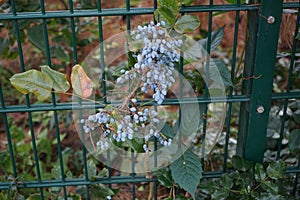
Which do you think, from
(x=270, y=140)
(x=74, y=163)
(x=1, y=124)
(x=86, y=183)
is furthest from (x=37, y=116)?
(x=270, y=140)

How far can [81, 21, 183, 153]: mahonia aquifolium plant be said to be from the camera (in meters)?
1.50

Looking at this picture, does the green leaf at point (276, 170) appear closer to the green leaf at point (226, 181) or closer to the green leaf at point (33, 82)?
the green leaf at point (226, 181)

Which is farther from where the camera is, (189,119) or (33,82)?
(189,119)

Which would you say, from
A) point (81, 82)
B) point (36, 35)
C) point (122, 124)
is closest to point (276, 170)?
point (122, 124)

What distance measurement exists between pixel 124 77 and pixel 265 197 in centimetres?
70

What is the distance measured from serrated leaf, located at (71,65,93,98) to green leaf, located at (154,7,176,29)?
0.99 ft

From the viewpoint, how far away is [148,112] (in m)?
1.66

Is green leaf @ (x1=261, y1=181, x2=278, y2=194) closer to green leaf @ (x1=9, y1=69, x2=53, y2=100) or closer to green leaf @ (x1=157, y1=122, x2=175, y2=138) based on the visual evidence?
green leaf @ (x1=157, y1=122, x2=175, y2=138)

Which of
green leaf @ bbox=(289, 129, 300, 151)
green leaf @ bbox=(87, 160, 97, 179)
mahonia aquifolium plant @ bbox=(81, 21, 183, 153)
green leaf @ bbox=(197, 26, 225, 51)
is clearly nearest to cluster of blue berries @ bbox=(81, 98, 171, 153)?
mahonia aquifolium plant @ bbox=(81, 21, 183, 153)

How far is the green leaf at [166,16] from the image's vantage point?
1562 mm

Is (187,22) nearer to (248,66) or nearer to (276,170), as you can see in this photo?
(248,66)

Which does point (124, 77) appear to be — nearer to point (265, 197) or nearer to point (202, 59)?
point (202, 59)

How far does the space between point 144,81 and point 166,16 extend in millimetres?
223

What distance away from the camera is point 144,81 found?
1.60 meters
